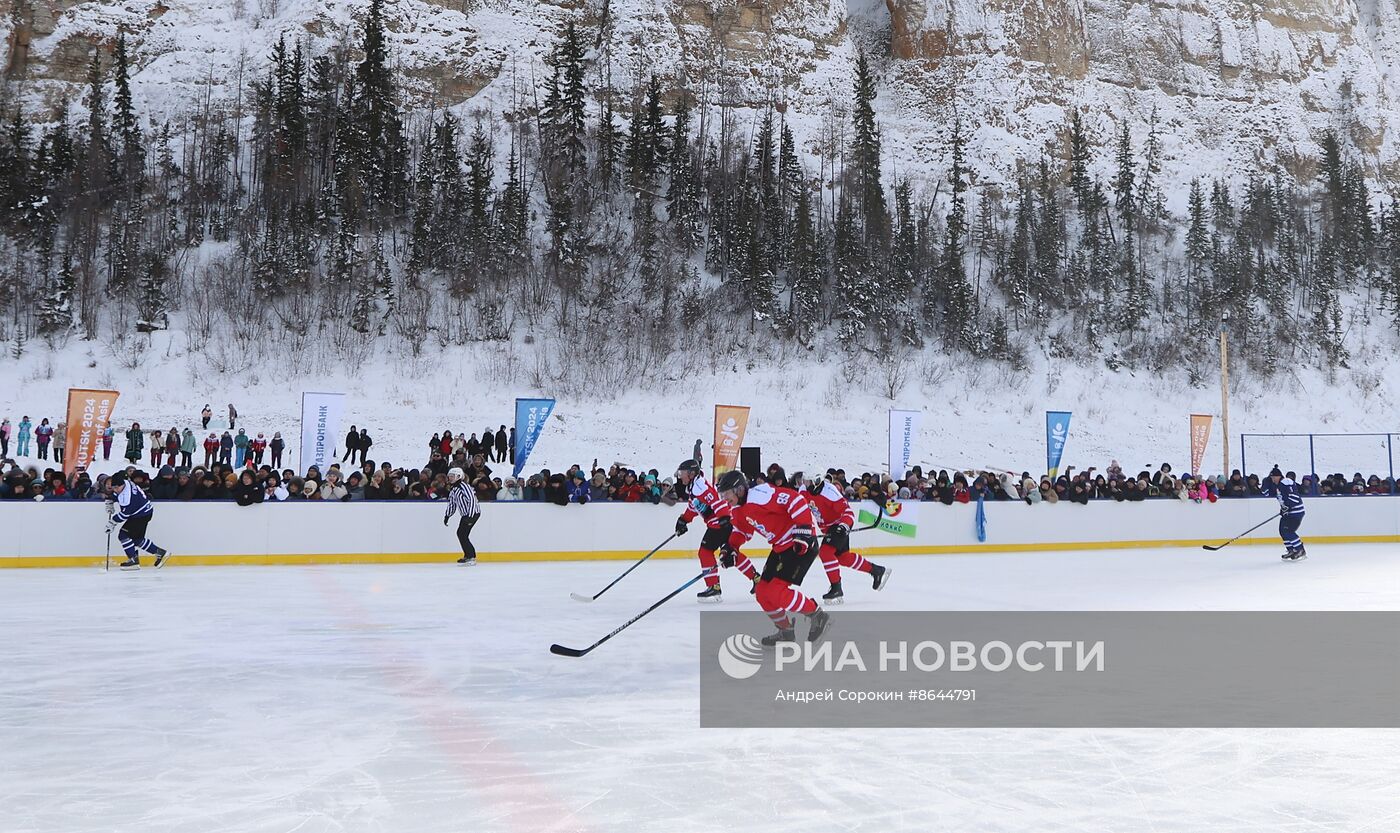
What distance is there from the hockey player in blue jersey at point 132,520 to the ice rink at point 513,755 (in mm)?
4334

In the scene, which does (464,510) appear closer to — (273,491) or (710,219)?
(273,491)

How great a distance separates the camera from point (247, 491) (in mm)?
13398

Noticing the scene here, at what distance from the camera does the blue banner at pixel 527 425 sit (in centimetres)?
1881

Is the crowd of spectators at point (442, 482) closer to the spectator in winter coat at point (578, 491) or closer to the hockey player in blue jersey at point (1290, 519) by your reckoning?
the spectator in winter coat at point (578, 491)

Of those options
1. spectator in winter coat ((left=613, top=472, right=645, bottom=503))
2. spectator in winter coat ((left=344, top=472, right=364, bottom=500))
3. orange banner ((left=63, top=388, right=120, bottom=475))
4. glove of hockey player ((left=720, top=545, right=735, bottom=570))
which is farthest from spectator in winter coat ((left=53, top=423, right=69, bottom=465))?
glove of hockey player ((left=720, top=545, right=735, bottom=570))

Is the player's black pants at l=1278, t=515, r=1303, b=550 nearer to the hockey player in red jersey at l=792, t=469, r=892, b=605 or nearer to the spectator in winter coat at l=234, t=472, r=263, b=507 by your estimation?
the hockey player in red jersey at l=792, t=469, r=892, b=605

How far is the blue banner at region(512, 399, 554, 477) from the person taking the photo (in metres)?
18.8

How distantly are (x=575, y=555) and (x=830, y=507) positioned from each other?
6559 mm

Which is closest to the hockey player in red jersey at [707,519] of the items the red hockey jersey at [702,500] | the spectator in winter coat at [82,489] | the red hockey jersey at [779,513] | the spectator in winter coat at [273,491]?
the red hockey jersey at [702,500]

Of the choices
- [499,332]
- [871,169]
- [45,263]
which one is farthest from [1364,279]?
[45,263]

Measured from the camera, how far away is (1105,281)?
41.8 meters

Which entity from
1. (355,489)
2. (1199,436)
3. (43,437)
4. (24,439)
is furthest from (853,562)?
(24,439)

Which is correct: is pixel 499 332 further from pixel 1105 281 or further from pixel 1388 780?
pixel 1388 780

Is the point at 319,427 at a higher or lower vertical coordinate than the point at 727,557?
higher
